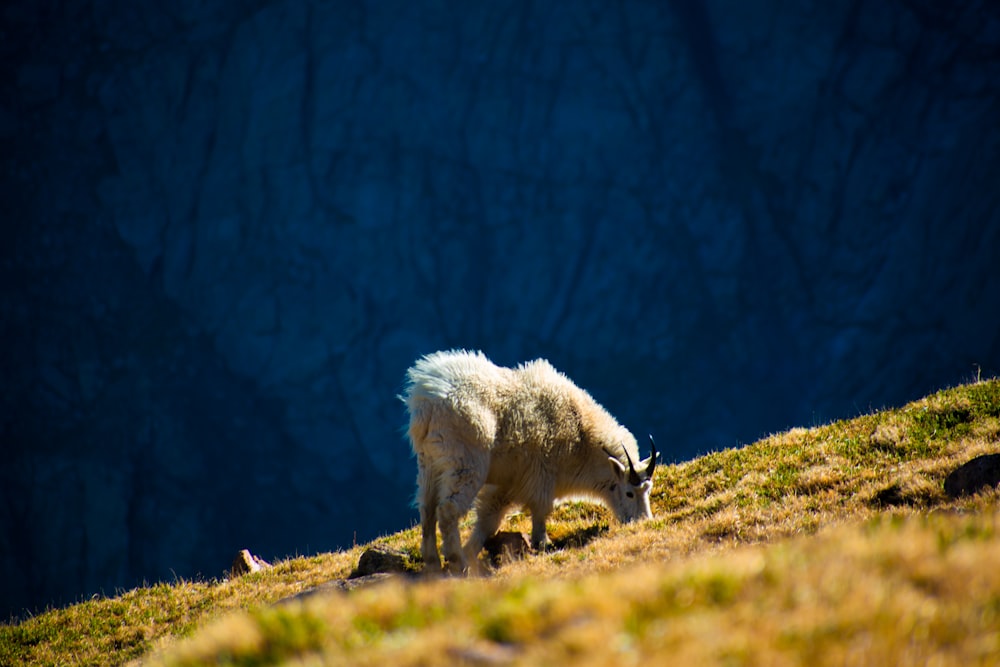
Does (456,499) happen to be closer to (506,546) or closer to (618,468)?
(506,546)

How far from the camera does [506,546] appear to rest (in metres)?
11.9

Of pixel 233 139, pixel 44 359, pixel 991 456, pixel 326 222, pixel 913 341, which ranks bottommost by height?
pixel 991 456

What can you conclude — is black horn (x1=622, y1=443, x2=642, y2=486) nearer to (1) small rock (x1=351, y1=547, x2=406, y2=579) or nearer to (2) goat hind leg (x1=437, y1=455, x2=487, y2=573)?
(2) goat hind leg (x1=437, y1=455, x2=487, y2=573)

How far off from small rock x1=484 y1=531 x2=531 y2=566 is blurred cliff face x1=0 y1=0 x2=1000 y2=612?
1452 inches

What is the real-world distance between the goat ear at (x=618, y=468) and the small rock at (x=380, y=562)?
357 centimetres

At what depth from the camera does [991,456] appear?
8.83 m

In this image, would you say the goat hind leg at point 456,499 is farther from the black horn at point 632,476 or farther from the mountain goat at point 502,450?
the black horn at point 632,476

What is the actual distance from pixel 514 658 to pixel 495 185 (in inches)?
2035

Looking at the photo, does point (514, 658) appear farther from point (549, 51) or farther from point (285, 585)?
point (549, 51)

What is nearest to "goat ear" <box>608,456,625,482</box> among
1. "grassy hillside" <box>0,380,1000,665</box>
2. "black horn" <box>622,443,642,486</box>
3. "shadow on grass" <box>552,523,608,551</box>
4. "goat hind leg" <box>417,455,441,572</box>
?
"black horn" <box>622,443,642,486</box>

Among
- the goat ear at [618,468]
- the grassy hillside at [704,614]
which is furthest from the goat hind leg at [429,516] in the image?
the grassy hillside at [704,614]

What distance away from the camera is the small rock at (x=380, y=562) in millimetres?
11289

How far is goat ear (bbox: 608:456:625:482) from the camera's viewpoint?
12812mm

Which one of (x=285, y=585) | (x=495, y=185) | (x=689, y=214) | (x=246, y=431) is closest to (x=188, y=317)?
(x=246, y=431)
